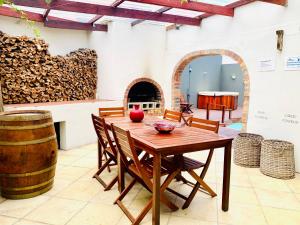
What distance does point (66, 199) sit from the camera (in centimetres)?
257

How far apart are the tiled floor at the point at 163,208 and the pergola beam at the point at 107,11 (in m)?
2.77

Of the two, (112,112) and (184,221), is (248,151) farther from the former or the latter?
(112,112)

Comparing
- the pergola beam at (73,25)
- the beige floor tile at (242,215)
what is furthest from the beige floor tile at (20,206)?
the pergola beam at (73,25)

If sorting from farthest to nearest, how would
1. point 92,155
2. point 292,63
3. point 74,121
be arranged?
1. point 74,121
2. point 92,155
3. point 292,63

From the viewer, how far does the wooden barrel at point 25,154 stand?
7.86ft

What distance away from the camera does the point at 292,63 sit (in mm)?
3441

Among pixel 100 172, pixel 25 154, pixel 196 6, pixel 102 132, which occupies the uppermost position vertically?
pixel 196 6

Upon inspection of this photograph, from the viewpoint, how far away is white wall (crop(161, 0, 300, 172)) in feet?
11.3

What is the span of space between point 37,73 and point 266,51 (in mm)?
4273

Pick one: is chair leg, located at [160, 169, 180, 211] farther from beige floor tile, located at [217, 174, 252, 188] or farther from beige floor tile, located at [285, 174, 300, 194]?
beige floor tile, located at [285, 174, 300, 194]

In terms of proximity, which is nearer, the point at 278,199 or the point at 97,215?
the point at 97,215

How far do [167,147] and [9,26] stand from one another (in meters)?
4.74

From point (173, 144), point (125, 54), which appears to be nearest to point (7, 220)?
point (173, 144)

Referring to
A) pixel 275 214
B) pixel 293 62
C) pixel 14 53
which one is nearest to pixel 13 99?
pixel 14 53
